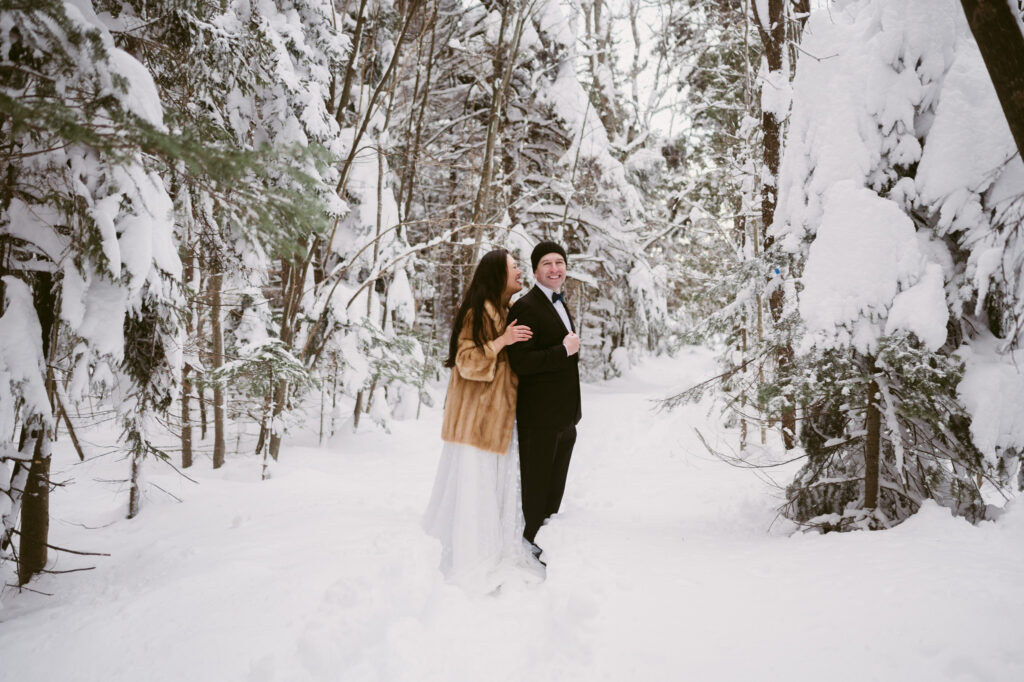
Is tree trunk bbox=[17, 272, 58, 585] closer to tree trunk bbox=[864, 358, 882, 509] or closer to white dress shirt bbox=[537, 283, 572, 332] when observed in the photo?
white dress shirt bbox=[537, 283, 572, 332]

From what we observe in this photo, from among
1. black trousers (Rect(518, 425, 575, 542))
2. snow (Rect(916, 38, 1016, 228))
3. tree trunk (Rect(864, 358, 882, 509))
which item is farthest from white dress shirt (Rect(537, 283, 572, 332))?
snow (Rect(916, 38, 1016, 228))

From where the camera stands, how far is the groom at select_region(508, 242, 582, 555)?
367 cm

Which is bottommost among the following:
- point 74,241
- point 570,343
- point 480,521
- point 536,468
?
point 480,521

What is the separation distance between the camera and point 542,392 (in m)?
3.70

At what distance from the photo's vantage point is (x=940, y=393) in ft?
9.37

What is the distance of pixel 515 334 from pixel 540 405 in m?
0.58

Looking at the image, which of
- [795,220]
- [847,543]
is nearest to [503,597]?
[847,543]

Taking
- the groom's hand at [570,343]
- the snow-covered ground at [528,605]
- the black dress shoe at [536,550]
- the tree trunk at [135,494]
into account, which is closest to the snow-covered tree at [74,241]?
the snow-covered ground at [528,605]

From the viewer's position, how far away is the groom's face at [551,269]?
3.75 meters

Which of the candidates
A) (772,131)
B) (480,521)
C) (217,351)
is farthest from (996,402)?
(217,351)

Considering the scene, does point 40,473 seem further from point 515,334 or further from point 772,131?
point 772,131

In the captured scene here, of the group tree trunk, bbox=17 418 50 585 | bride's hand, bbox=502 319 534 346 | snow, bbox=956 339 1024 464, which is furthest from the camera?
bride's hand, bbox=502 319 534 346

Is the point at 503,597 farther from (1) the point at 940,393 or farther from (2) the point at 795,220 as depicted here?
(2) the point at 795,220

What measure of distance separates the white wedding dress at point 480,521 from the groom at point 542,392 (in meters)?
0.12
